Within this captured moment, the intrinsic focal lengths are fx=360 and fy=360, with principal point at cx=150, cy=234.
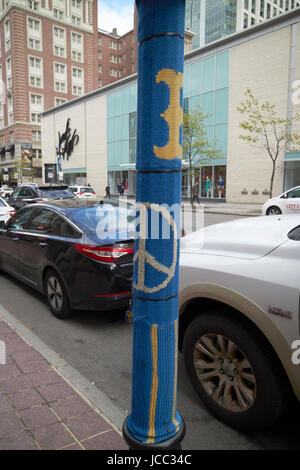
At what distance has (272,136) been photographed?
24844 mm

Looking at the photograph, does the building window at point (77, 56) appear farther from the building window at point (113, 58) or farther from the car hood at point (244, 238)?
the car hood at point (244, 238)

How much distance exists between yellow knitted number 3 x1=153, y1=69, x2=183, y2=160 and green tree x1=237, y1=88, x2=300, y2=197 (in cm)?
2253

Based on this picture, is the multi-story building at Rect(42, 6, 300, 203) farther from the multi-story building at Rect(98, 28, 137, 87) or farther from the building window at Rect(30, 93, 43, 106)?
the multi-story building at Rect(98, 28, 137, 87)

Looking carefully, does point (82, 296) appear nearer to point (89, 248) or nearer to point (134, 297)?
point (89, 248)

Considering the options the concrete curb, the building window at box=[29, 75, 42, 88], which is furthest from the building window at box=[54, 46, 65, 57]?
the concrete curb

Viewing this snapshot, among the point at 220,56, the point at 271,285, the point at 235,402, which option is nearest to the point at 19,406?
the point at 235,402

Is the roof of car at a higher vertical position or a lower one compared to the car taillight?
higher

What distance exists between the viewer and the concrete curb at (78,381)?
2641 mm

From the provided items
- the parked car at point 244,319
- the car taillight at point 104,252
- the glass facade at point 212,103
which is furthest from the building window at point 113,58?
the parked car at point 244,319

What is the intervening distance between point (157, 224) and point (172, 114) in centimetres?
49

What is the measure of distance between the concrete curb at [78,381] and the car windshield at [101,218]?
1.43 m

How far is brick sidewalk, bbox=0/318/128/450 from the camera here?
7.55 ft

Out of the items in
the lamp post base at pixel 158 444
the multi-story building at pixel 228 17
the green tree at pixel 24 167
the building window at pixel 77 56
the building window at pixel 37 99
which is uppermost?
the multi-story building at pixel 228 17

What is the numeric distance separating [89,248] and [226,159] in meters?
25.3
